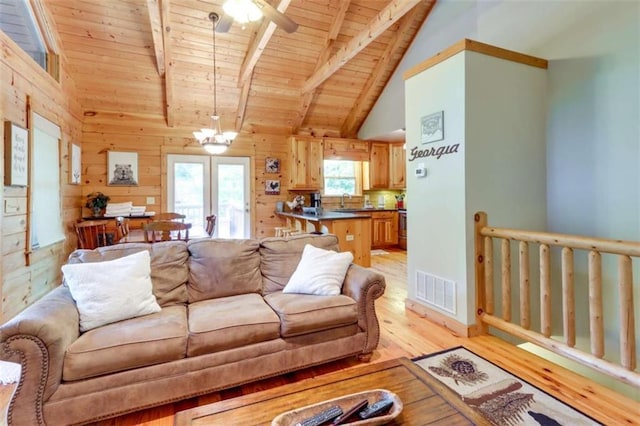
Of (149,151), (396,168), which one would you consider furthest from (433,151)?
(149,151)

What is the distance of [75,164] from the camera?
4988 mm

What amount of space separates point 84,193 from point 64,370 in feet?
15.9

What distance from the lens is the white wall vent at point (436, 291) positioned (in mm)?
2998

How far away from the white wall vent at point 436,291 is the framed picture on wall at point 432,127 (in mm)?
1384

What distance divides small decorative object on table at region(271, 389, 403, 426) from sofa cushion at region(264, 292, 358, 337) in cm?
87

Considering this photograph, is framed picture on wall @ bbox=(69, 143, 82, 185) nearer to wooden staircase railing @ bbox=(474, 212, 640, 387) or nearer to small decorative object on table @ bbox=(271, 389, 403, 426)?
small decorative object on table @ bbox=(271, 389, 403, 426)

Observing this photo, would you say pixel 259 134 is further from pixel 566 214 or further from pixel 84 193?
pixel 566 214

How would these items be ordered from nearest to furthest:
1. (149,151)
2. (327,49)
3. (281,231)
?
(327,49) < (149,151) < (281,231)

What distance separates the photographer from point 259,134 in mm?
6742

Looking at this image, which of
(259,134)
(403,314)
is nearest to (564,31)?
(403,314)

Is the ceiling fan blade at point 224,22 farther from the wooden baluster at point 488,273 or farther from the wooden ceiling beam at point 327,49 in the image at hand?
the wooden baluster at point 488,273

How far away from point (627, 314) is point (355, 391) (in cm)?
192

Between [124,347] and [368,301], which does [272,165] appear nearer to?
[368,301]

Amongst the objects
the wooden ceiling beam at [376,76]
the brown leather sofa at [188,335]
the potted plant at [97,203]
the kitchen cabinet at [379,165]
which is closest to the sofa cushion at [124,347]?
the brown leather sofa at [188,335]
